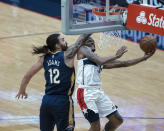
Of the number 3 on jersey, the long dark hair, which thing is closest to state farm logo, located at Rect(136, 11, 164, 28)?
the long dark hair

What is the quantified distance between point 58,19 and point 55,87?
811 centimetres

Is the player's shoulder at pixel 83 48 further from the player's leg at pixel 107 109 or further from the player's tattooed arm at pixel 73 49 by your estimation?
the player's leg at pixel 107 109

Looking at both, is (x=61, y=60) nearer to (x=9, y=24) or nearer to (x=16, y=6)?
(x=9, y=24)

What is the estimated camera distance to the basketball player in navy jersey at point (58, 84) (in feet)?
18.5

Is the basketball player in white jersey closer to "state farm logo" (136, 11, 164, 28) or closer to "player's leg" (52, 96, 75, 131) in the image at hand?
"player's leg" (52, 96, 75, 131)

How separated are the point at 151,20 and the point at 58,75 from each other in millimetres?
1276

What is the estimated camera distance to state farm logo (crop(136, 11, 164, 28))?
545 cm

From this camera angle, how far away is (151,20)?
552 centimetres

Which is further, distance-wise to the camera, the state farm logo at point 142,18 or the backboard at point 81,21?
the state farm logo at point 142,18

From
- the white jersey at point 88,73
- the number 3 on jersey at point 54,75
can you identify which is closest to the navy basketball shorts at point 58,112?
the number 3 on jersey at point 54,75

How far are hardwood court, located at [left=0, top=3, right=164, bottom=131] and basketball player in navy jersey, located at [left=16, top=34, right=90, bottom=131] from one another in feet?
4.78

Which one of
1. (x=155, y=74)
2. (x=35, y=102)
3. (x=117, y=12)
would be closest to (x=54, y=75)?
(x=117, y=12)

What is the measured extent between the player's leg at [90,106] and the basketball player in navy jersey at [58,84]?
0.51 m

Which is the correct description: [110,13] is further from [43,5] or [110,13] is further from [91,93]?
[43,5]
